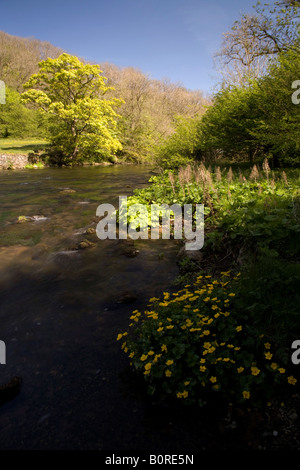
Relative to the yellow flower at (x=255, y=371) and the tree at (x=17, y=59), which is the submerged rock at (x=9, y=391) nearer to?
the yellow flower at (x=255, y=371)

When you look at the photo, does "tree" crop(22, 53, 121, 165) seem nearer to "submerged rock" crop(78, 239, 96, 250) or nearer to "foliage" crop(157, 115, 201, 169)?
"foliage" crop(157, 115, 201, 169)

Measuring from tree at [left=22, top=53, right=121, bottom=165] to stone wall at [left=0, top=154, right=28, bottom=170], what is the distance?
10.5 ft

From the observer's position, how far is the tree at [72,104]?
75.1 ft

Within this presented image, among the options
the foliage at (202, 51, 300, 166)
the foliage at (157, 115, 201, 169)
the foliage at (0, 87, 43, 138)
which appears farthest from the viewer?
the foliage at (0, 87, 43, 138)

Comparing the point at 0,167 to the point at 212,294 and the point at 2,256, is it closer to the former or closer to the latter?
the point at 2,256

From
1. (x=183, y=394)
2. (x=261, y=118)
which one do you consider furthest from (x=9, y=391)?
(x=261, y=118)

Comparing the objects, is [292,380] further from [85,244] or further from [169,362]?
[85,244]

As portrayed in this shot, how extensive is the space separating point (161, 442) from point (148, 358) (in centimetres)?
73

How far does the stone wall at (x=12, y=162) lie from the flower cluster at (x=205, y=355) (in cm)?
2156

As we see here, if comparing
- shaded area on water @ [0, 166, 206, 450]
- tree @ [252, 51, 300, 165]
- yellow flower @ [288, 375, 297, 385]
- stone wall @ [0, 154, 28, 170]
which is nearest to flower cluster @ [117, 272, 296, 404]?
yellow flower @ [288, 375, 297, 385]

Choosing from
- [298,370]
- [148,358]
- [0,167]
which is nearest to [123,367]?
[148,358]

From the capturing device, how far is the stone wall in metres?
20.9

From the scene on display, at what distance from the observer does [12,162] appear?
21266mm

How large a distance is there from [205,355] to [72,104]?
2506cm
